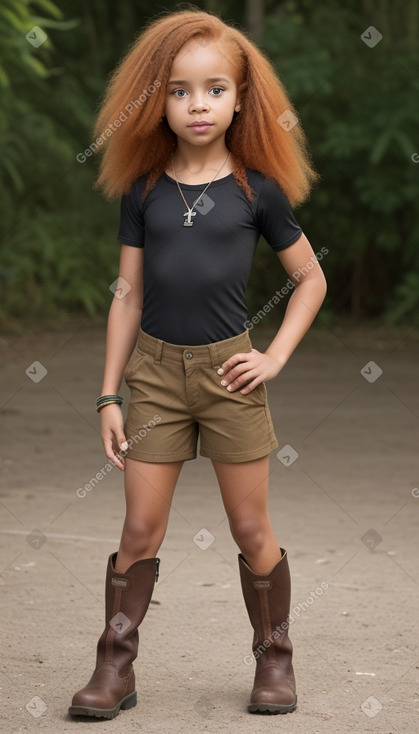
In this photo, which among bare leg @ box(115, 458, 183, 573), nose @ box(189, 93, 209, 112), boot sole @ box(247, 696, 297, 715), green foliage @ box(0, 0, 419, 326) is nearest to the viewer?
nose @ box(189, 93, 209, 112)

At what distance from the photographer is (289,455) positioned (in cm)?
699

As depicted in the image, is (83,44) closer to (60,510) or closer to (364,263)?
(364,263)

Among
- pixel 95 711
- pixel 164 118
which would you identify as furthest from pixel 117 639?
pixel 164 118

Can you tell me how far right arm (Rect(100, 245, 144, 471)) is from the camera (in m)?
3.24

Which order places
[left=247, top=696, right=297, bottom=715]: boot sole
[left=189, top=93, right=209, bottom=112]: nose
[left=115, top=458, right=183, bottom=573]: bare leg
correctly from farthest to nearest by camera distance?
[left=247, top=696, right=297, bottom=715]: boot sole < [left=115, top=458, right=183, bottom=573]: bare leg < [left=189, top=93, right=209, bottom=112]: nose

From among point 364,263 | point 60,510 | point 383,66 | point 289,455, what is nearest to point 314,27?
point 383,66

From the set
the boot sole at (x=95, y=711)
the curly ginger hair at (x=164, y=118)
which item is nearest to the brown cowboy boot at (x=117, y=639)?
the boot sole at (x=95, y=711)

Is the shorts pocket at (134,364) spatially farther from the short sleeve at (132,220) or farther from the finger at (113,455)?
the short sleeve at (132,220)

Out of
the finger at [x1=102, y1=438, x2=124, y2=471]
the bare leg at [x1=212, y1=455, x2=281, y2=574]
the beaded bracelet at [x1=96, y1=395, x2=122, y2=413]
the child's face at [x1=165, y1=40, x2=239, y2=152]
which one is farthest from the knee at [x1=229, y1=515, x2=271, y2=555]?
the child's face at [x1=165, y1=40, x2=239, y2=152]

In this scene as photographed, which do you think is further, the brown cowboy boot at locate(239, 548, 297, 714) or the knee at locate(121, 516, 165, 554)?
the brown cowboy boot at locate(239, 548, 297, 714)

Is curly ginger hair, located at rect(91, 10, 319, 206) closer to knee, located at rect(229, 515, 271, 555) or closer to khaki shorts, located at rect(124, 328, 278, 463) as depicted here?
khaki shorts, located at rect(124, 328, 278, 463)

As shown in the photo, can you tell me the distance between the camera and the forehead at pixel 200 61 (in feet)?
10.1

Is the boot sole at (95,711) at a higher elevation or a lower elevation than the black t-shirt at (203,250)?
lower

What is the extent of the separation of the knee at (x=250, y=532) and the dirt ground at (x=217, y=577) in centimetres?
48
